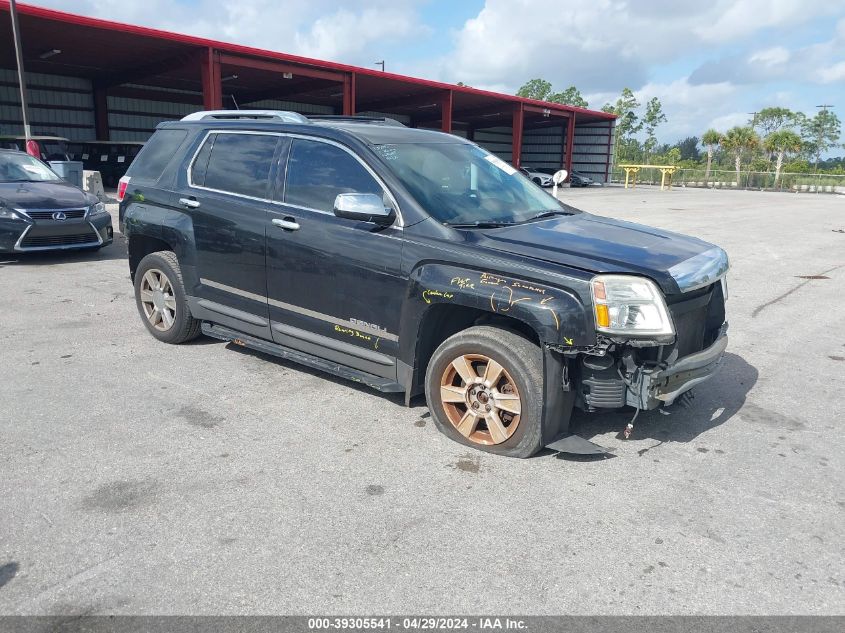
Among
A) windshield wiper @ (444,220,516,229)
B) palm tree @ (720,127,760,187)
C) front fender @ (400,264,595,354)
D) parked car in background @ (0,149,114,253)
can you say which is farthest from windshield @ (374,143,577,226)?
palm tree @ (720,127,760,187)

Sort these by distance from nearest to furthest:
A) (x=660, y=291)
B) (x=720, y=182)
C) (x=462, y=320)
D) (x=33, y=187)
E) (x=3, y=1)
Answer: (x=660, y=291) → (x=462, y=320) → (x=33, y=187) → (x=3, y=1) → (x=720, y=182)

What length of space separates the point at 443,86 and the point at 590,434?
3176cm

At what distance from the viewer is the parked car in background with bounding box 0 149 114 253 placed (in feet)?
30.8

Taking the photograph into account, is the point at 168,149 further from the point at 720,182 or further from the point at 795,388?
the point at 720,182

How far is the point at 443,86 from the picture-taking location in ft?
110

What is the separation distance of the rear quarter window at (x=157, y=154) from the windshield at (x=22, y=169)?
544cm

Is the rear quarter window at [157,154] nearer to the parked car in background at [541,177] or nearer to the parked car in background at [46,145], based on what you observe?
the parked car in background at [46,145]

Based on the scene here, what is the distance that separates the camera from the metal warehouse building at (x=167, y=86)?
23047 millimetres

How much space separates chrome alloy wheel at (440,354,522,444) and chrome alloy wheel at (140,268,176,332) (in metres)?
2.87

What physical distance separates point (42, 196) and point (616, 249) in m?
8.83

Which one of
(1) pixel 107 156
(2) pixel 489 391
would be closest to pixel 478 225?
(2) pixel 489 391

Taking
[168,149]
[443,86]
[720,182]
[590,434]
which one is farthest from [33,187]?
[720,182]

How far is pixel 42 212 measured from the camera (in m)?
9.59

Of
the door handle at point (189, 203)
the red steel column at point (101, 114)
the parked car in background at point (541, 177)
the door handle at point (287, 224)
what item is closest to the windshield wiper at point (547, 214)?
the door handle at point (287, 224)
